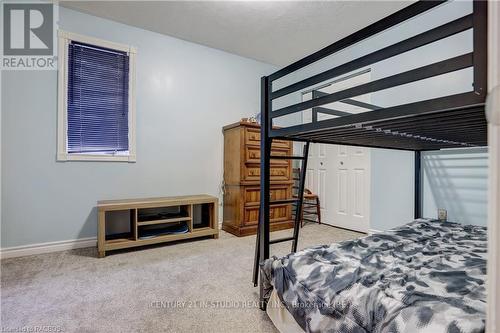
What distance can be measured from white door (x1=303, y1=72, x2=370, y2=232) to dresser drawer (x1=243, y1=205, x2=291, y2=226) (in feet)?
2.27

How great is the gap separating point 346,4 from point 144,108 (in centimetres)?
241

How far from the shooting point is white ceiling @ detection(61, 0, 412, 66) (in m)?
2.47

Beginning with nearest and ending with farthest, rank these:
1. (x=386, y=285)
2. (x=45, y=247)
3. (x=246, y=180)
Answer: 1. (x=386, y=285)
2. (x=45, y=247)
3. (x=246, y=180)

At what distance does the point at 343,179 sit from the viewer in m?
3.46

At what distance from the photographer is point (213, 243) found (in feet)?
8.93

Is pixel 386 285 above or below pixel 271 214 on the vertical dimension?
above

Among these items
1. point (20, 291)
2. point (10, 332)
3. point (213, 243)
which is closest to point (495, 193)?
point (10, 332)

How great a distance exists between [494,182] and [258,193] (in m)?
2.81

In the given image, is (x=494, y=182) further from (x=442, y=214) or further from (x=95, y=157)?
(x=95, y=157)

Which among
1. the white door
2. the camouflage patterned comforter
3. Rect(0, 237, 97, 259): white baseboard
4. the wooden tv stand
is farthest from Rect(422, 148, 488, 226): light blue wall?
Rect(0, 237, 97, 259): white baseboard

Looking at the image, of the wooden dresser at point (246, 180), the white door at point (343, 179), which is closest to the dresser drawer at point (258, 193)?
the wooden dresser at point (246, 180)

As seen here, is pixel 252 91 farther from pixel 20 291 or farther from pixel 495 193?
pixel 495 193

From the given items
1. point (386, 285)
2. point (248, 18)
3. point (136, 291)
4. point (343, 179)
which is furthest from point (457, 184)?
point (136, 291)

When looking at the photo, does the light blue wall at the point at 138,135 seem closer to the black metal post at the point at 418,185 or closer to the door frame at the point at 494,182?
the black metal post at the point at 418,185
